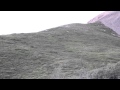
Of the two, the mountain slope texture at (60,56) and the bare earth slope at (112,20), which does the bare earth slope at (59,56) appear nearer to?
the mountain slope texture at (60,56)

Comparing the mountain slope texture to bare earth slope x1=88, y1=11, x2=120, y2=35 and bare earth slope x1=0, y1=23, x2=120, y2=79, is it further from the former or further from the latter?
bare earth slope x1=88, y1=11, x2=120, y2=35

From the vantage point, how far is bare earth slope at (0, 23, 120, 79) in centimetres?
808

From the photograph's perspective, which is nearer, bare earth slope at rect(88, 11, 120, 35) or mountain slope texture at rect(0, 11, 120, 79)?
mountain slope texture at rect(0, 11, 120, 79)

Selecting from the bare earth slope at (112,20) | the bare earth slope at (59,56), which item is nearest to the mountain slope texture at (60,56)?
the bare earth slope at (59,56)

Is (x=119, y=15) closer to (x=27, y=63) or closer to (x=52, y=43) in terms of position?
(x=52, y=43)

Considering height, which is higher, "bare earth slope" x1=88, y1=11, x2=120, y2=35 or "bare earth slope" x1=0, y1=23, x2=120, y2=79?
"bare earth slope" x1=0, y1=23, x2=120, y2=79

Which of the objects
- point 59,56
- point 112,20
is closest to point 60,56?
point 59,56

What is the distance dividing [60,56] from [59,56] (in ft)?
0.15

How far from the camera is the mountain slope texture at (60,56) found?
8023mm

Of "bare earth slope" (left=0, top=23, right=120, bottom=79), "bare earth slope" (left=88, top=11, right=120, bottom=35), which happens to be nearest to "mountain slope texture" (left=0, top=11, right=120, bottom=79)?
"bare earth slope" (left=0, top=23, right=120, bottom=79)

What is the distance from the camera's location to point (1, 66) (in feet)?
30.7

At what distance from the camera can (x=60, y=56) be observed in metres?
11.0
